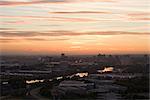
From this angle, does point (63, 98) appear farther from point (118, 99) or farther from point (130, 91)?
point (130, 91)

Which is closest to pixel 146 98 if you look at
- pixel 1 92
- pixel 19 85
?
pixel 1 92

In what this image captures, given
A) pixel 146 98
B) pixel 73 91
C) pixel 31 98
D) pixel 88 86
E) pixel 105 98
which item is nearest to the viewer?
pixel 146 98

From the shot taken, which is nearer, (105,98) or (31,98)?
(105,98)

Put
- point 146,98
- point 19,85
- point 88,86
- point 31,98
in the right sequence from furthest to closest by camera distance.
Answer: point 19,85
point 88,86
point 31,98
point 146,98

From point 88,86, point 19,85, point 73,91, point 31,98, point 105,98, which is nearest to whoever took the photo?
point 105,98

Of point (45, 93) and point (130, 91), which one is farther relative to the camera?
point (45, 93)

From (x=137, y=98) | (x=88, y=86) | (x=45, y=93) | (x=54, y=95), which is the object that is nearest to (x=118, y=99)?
(x=137, y=98)

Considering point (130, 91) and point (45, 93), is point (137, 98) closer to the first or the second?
point (130, 91)

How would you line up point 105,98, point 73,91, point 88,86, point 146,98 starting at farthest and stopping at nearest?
point 88,86 < point 73,91 < point 105,98 < point 146,98

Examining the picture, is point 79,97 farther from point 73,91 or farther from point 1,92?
point 1,92
